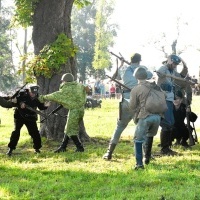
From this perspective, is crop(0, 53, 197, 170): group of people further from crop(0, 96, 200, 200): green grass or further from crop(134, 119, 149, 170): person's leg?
crop(0, 96, 200, 200): green grass

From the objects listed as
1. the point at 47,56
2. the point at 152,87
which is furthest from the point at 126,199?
the point at 47,56

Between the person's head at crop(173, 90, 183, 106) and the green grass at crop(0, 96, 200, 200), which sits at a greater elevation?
the person's head at crop(173, 90, 183, 106)

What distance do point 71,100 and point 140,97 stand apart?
2.52 meters

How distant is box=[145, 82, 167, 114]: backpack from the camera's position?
8.27m

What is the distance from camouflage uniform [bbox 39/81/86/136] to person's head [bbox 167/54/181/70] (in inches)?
76.3

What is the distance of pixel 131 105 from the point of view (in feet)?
27.5

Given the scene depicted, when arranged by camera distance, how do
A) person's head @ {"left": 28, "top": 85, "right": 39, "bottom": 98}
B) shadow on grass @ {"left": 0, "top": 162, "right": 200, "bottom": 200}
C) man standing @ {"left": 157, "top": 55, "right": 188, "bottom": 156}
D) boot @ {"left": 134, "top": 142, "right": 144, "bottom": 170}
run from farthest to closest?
person's head @ {"left": 28, "top": 85, "right": 39, "bottom": 98}, man standing @ {"left": 157, "top": 55, "right": 188, "bottom": 156}, boot @ {"left": 134, "top": 142, "right": 144, "bottom": 170}, shadow on grass @ {"left": 0, "top": 162, "right": 200, "bottom": 200}

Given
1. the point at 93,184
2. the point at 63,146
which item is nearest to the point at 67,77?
the point at 63,146

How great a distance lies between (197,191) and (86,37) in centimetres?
6839

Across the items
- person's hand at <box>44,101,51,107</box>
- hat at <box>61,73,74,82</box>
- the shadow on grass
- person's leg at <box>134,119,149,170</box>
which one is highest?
hat at <box>61,73,74,82</box>

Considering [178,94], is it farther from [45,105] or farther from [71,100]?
[45,105]

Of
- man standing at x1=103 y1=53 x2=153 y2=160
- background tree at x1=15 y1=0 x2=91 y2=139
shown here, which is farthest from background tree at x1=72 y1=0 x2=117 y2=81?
man standing at x1=103 y1=53 x2=153 y2=160

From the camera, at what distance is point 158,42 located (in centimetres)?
6925

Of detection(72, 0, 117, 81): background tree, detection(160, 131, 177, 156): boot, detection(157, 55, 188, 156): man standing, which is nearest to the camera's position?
detection(157, 55, 188, 156): man standing
